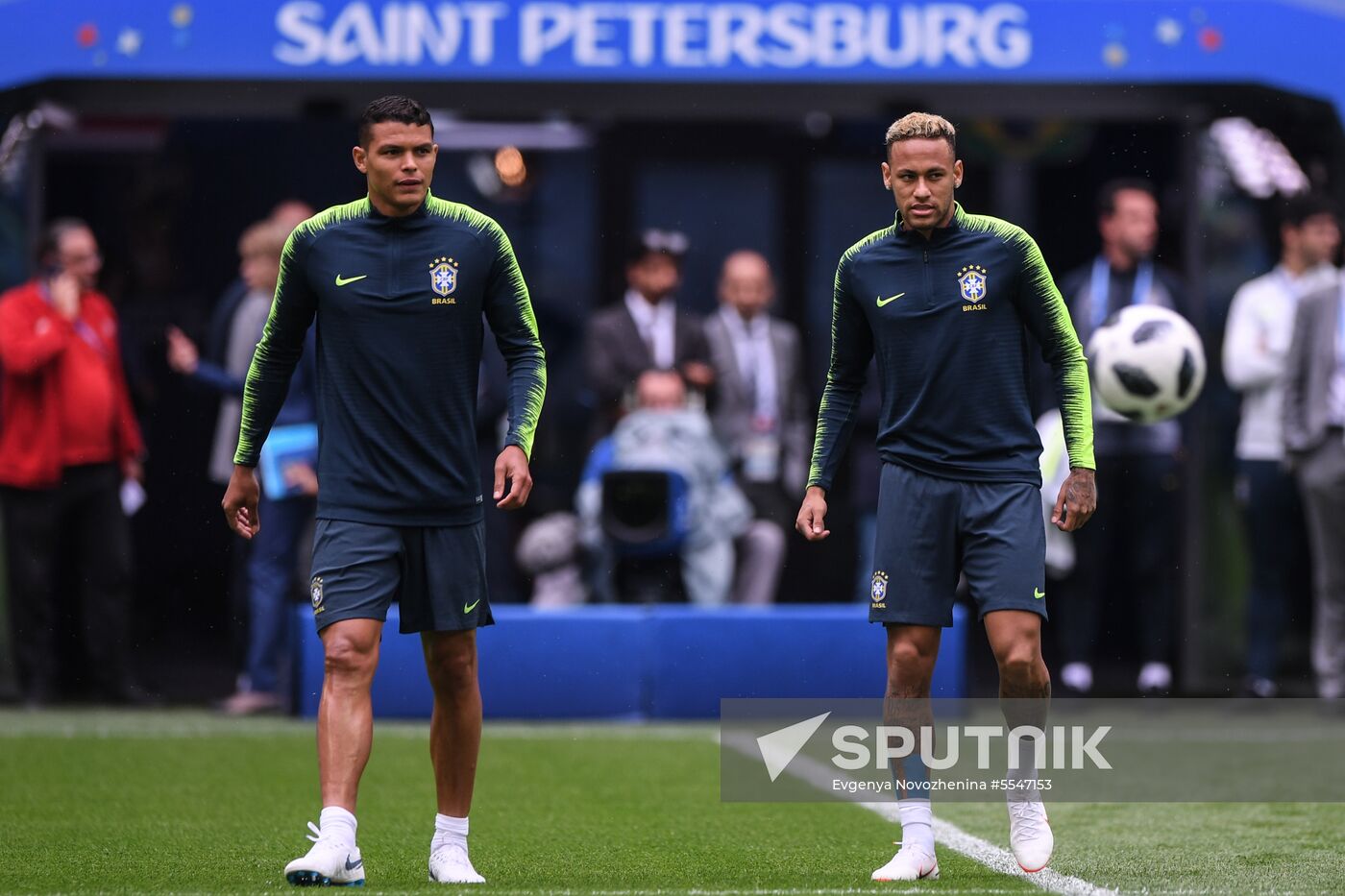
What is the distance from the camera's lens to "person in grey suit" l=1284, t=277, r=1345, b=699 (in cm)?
1162

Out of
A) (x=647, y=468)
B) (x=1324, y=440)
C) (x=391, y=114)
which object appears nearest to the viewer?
(x=391, y=114)

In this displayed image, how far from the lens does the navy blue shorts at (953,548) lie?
6051mm

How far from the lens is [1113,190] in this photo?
11.9 meters

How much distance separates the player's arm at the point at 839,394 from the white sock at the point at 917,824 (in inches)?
30.8

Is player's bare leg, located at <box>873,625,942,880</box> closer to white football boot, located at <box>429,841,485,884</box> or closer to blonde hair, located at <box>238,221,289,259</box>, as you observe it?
white football boot, located at <box>429,841,485,884</box>

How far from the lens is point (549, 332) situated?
41.7 feet

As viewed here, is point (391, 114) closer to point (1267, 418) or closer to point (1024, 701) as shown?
point (1024, 701)

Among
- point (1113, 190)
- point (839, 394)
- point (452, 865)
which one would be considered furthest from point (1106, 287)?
point (452, 865)

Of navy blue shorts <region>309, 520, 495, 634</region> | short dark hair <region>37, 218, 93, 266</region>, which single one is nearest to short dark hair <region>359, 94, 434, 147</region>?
navy blue shorts <region>309, 520, 495, 634</region>

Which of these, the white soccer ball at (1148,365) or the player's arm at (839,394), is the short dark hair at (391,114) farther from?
the white soccer ball at (1148,365)

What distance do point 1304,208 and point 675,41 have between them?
3.46 m

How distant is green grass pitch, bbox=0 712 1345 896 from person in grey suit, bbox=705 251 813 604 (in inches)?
88.4

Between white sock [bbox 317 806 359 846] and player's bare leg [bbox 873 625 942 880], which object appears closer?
white sock [bbox 317 806 359 846]

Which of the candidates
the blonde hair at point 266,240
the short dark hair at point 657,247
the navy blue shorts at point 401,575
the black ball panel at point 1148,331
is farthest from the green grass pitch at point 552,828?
the short dark hair at point 657,247
